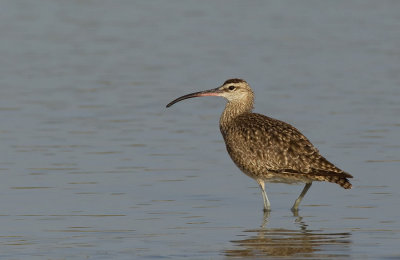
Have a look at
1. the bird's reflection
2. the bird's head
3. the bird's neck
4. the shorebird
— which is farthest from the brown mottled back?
the bird's reflection

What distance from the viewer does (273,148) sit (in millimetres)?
12891

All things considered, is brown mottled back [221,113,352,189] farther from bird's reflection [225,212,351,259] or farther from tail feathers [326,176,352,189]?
bird's reflection [225,212,351,259]

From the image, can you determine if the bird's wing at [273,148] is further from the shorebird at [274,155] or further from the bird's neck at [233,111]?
the bird's neck at [233,111]

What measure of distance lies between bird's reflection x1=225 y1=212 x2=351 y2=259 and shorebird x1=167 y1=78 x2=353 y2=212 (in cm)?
86

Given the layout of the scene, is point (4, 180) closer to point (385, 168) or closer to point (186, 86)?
point (385, 168)

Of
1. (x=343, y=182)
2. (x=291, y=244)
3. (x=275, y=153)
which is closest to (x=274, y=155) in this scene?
(x=275, y=153)

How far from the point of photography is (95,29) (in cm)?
2717

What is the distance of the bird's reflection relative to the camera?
10.4m

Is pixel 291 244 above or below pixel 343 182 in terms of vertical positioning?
below

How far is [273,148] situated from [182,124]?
4.98 metres

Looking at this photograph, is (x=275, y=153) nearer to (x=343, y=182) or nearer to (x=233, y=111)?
(x=343, y=182)

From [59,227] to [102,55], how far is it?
1273 cm

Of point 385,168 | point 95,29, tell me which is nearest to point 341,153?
point 385,168

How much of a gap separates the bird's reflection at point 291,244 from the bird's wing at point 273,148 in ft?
3.16
